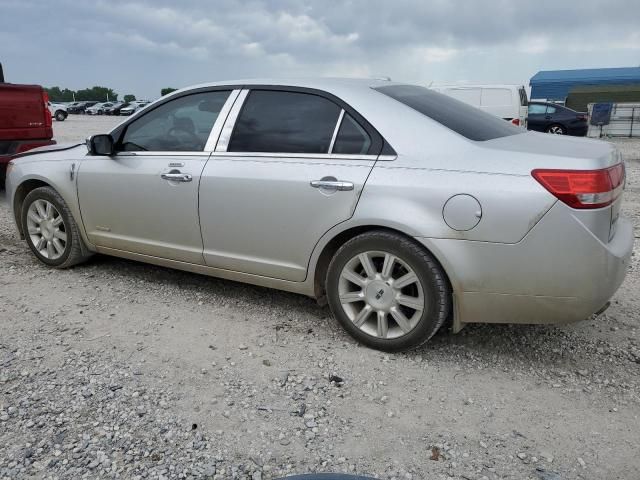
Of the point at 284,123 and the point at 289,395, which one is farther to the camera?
the point at 284,123

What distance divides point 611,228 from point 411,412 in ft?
4.53

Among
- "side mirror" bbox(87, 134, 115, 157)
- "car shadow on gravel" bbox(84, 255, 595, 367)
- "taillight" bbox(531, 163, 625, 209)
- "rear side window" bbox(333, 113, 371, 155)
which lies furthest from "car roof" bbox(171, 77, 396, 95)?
"car shadow on gravel" bbox(84, 255, 595, 367)

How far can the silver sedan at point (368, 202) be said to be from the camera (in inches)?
104

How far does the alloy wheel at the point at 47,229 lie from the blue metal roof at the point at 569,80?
42.9 metres

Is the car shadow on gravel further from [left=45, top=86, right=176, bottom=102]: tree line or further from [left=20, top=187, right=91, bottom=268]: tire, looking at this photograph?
[left=45, top=86, right=176, bottom=102]: tree line

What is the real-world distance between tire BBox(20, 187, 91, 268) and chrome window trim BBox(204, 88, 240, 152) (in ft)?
5.04

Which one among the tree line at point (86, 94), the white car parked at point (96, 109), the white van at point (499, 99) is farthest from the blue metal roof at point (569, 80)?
the tree line at point (86, 94)

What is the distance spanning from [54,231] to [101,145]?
3.34 feet

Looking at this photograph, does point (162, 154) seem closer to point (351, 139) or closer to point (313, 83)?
point (313, 83)

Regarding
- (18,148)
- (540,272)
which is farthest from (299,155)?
(18,148)

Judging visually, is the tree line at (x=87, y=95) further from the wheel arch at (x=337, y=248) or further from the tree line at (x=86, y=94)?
the wheel arch at (x=337, y=248)

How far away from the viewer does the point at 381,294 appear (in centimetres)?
308

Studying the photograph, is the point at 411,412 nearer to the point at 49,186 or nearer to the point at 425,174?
the point at 425,174

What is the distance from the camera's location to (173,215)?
12.3 ft
